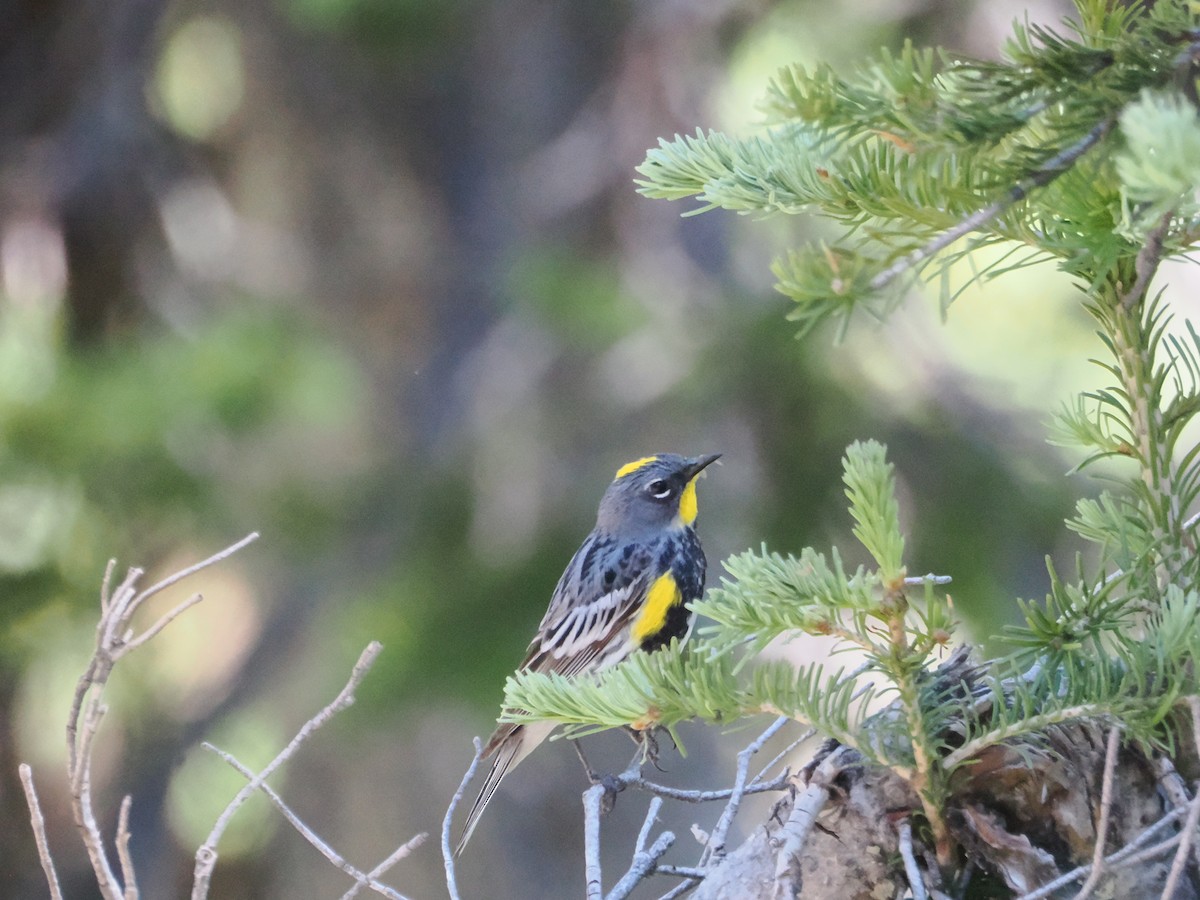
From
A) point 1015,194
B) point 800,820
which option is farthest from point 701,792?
point 1015,194

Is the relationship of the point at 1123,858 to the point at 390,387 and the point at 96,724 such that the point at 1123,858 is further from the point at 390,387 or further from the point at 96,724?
the point at 390,387

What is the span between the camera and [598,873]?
1.66 meters

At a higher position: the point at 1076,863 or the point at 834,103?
→ the point at 834,103

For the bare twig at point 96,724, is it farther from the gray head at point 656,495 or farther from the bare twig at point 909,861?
the gray head at point 656,495

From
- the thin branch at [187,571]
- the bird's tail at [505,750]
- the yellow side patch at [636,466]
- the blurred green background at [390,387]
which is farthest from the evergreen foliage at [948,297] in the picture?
the blurred green background at [390,387]

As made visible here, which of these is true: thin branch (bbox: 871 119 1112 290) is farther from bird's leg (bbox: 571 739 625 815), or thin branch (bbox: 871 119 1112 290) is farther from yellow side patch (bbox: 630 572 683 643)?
yellow side patch (bbox: 630 572 683 643)

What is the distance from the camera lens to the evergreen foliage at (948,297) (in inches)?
39.1

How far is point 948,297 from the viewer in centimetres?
112

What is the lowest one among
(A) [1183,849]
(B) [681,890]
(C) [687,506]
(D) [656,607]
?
(A) [1183,849]

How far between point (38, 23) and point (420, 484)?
8.66 ft

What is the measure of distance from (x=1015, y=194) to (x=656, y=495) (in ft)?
7.39

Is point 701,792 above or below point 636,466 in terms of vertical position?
below

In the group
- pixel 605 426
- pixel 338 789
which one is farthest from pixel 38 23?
pixel 338 789

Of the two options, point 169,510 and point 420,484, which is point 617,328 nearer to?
point 420,484
